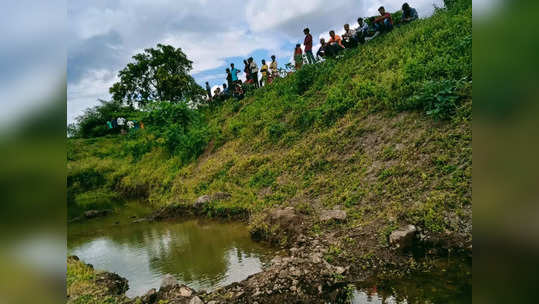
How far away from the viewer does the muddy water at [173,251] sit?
5.73 metres

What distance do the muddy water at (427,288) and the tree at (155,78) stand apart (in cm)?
2766

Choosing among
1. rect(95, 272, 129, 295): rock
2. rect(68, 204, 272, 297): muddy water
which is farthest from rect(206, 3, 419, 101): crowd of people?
rect(95, 272, 129, 295): rock

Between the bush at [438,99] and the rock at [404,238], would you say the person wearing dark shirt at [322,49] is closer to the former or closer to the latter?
the bush at [438,99]

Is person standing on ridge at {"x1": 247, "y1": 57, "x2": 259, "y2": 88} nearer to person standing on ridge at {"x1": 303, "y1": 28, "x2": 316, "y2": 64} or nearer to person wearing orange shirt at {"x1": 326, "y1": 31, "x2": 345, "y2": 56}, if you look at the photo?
person standing on ridge at {"x1": 303, "y1": 28, "x2": 316, "y2": 64}

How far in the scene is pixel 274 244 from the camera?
6430 mm

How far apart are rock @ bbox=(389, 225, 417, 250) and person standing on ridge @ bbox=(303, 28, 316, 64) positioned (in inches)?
430

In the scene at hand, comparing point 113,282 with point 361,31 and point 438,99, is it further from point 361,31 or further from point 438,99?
point 361,31

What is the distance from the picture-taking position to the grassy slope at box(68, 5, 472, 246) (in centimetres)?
Answer: 595

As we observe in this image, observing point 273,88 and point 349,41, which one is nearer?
point 349,41

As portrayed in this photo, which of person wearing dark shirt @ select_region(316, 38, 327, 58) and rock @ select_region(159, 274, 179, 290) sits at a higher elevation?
person wearing dark shirt @ select_region(316, 38, 327, 58)

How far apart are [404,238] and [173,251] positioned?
15.0ft
